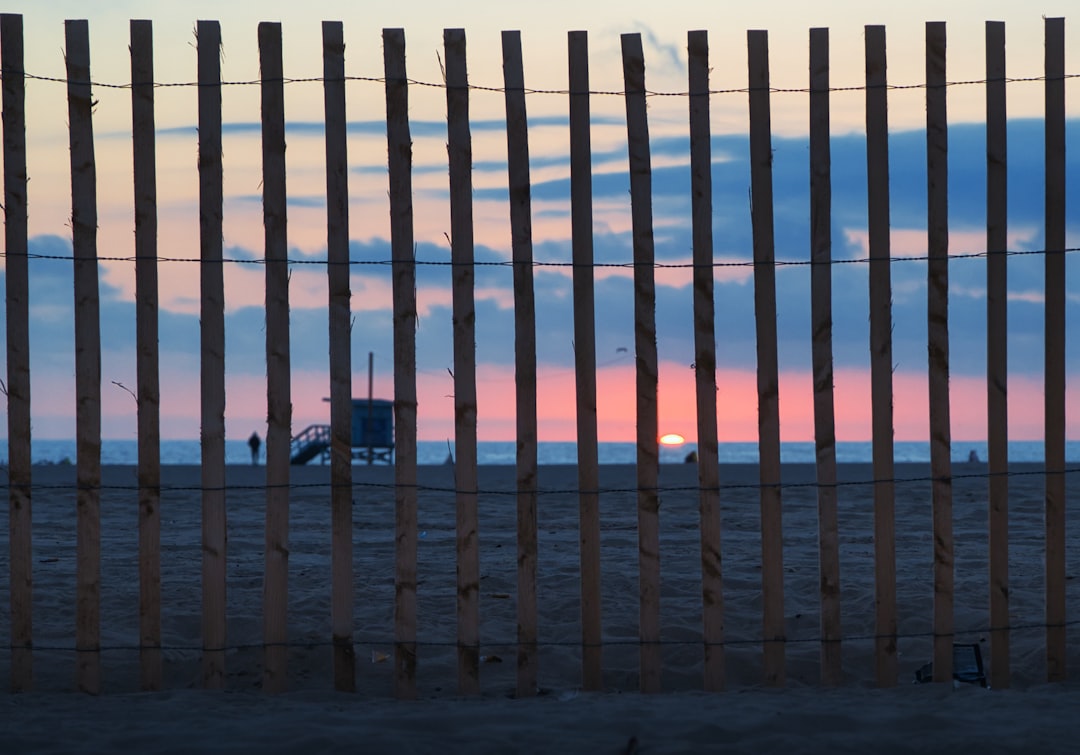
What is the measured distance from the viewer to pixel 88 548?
537cm

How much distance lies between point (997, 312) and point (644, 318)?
1657 millimetres

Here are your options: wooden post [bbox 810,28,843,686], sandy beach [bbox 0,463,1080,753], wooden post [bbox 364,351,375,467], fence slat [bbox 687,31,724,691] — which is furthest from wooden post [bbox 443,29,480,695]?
wooden post [bbox 364,351,375,467]

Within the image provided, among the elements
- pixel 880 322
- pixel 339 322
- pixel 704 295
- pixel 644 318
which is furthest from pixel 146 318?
pixel 880 322

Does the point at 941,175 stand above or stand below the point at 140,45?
below

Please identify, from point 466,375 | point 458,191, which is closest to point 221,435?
point 466,375

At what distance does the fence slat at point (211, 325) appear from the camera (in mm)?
5305

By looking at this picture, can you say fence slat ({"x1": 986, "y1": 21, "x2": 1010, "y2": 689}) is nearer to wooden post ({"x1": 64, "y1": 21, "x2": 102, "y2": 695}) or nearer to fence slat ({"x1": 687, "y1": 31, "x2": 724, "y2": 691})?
fence slat ({"x1": 687, "y1": 31, "x2": 724, "y2": 691})

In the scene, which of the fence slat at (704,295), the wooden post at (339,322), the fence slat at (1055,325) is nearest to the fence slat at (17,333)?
the wooden post at (339,322)

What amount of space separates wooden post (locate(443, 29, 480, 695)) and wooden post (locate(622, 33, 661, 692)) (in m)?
0.74

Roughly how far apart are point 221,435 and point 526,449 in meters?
1.41

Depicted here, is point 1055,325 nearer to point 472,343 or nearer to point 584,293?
point 584,293

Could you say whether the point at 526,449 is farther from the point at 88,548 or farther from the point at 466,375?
the point at 88,548

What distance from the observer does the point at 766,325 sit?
17.3ft

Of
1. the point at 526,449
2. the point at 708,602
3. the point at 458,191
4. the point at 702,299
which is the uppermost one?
the point at 458,191
